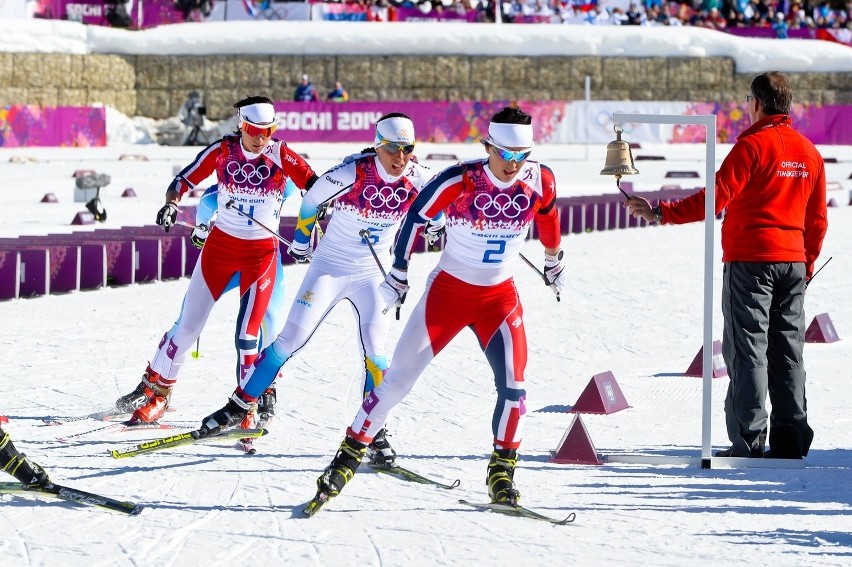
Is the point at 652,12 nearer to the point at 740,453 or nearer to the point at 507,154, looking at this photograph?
the point at 740,453

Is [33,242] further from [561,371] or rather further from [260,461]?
[260,461]

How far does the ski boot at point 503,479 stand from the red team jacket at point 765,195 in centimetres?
159

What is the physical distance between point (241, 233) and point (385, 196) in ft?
3.87

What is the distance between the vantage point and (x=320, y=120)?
34906 mm

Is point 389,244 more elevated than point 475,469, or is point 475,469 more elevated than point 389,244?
point 389,244

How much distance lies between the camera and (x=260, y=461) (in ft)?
25.6

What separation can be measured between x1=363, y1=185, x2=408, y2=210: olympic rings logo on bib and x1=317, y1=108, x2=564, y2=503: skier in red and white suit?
3.43 ft

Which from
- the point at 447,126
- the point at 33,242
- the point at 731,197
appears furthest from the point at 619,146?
the point at 447,126

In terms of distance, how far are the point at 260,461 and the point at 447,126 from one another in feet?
93.5

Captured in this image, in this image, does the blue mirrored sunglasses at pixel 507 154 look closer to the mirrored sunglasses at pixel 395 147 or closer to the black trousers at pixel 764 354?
the mirrored sunglasses at pixel 395 147

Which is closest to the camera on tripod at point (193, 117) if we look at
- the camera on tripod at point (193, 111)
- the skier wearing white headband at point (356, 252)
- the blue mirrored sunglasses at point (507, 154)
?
the camera on tripod at point (193, 111)

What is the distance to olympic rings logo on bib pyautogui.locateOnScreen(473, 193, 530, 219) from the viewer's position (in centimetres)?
680

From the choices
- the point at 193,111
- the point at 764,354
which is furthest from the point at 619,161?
the point at 193,111

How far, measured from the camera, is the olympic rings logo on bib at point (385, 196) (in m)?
7.90
